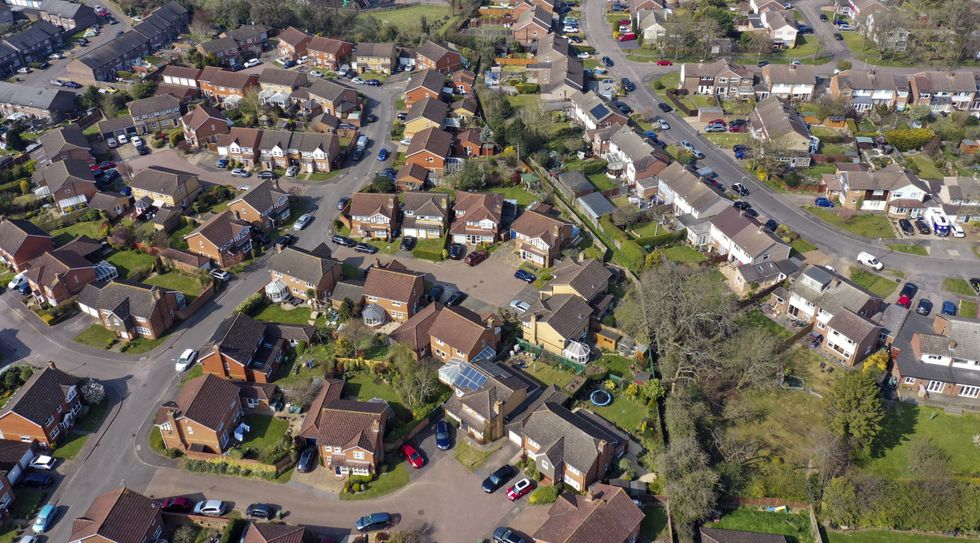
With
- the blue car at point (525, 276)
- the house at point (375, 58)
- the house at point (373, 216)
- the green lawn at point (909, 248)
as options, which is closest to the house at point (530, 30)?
the house at point (375, 58)

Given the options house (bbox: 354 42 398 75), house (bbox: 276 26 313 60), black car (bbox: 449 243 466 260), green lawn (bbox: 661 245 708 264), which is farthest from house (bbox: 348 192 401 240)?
house (bbox: 276 26 313 60)

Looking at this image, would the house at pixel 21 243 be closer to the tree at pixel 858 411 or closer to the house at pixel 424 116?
the house at pixel 424 116

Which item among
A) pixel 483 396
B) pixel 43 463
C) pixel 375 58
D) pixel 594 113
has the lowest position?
pixel 43 463

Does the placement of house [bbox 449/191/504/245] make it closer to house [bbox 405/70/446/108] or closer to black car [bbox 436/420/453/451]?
black car [bbox 436/420/453/451]

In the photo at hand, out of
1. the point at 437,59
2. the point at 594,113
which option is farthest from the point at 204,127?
the point at 594,113

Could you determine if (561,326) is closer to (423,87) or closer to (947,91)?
(423,87)

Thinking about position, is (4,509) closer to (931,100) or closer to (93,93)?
(93,93)
